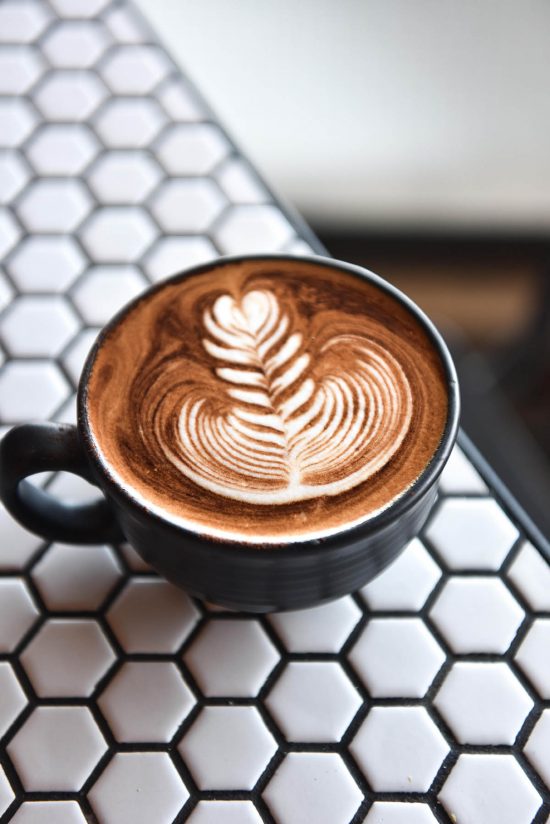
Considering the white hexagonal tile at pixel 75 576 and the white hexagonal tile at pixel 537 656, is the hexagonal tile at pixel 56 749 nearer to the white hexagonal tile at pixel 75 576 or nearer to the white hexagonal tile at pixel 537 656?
the white hexagonal tile at pixel 75 576

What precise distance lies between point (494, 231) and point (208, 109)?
79 cm

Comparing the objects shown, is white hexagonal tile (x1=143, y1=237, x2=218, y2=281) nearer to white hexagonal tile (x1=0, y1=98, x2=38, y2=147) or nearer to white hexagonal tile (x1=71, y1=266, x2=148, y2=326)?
white hexagonal tile (x1=71, y1=266, x2=148, y2=326)

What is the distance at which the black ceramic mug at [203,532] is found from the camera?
1.27ft

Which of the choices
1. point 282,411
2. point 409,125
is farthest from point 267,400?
point 409,125

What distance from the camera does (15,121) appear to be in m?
0.69

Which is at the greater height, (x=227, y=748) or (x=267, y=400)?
(x=267, y=400)

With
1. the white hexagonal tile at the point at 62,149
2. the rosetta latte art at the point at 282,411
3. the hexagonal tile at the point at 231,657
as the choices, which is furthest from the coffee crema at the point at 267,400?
the white hexagonal tile at the point at 62,149

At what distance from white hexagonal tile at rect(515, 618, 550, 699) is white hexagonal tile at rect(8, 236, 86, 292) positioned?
34cm

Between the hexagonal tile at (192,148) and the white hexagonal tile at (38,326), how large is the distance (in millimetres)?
133

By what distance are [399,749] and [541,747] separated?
7 centimetres

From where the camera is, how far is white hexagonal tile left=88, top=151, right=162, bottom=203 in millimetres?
651

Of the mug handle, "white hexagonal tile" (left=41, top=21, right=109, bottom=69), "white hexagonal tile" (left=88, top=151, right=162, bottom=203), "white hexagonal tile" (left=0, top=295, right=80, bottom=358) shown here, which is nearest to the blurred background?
"white hexagonal tile" (left=41, top=21, right=109, bottom=69)

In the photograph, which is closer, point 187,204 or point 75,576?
point 75,576

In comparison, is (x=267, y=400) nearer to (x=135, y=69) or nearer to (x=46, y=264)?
(x=46, y=264)
